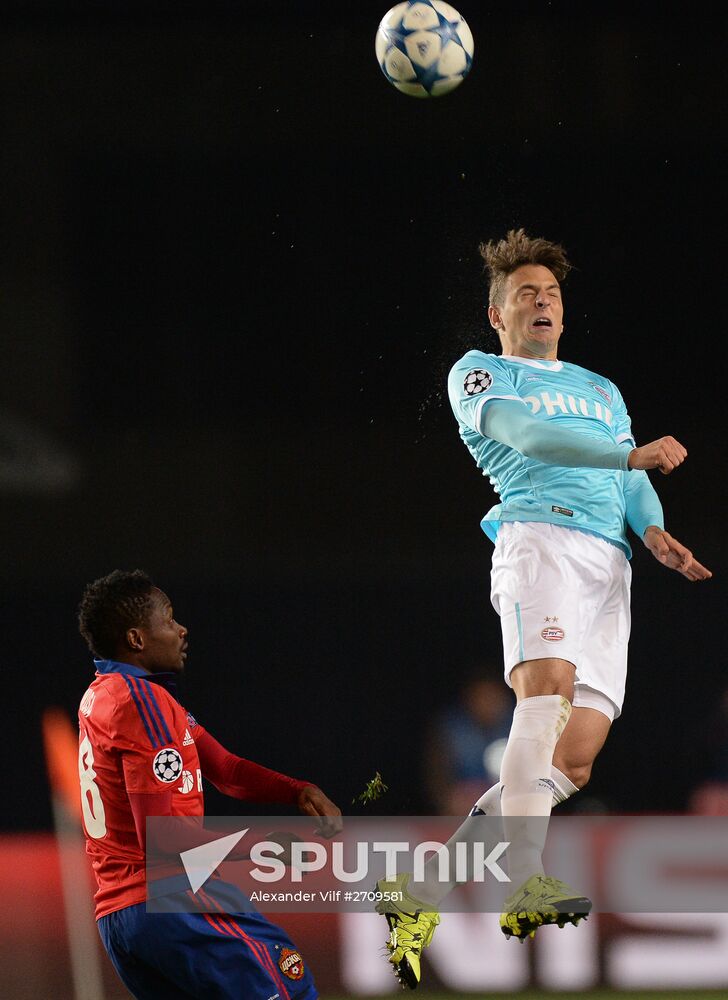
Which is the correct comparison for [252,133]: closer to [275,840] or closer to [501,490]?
[501,490]

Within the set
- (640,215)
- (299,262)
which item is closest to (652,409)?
(640,215)

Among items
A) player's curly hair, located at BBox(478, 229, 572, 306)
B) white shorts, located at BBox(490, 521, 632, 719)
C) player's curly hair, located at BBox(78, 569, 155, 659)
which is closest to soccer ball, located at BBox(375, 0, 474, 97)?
player's curly hair, located at BBox(478, 229, 572, 306)

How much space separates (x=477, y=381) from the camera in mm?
4348

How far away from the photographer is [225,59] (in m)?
11.1

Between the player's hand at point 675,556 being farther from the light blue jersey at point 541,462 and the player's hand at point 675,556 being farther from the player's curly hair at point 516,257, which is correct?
the player's curly hair at point 516,257

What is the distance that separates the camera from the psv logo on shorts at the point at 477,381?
14.2 feet

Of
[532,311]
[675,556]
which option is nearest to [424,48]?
[532,311]

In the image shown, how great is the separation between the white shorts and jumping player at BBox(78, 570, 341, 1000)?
85 cm

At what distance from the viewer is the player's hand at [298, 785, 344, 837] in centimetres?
353

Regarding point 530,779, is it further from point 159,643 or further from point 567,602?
point 159,643

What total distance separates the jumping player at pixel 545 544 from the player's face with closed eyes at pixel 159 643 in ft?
3.20

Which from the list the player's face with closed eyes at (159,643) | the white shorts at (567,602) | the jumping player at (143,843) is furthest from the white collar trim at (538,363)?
the jumping player at (143,843)

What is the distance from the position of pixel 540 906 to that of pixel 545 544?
1.06 m

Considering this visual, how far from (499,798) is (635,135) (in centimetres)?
754
